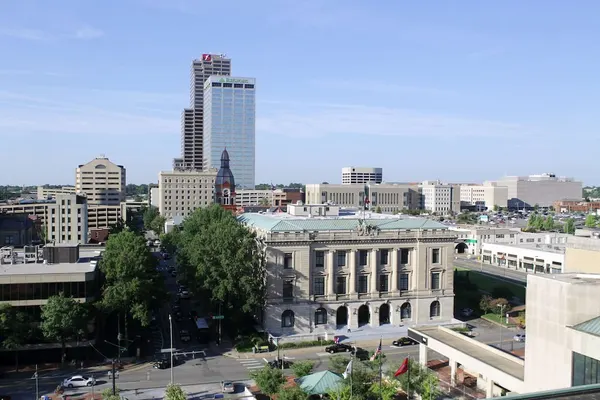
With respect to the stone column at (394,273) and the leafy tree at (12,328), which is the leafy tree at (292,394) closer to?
the leafy tree at (12,328)

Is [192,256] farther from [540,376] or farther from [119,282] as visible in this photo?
[540,376]

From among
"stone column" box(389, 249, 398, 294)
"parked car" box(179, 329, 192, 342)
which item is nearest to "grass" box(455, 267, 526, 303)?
"stone column" box(389, 249, 398, 294)

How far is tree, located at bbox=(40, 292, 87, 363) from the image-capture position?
59.2 meters

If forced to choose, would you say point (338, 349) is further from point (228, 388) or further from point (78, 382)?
point (78, 382)

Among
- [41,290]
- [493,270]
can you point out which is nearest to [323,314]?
[41,290]

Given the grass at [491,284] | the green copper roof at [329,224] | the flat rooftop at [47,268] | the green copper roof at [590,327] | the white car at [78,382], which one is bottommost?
the white car at [78,382]

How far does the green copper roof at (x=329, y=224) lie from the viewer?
7856cm

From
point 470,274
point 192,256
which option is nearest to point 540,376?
point 192,256

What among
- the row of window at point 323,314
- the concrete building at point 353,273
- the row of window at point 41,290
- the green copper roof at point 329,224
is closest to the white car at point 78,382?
the row of window at point 41,290

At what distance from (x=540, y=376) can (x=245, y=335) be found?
4054cm

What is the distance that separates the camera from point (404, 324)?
266ft

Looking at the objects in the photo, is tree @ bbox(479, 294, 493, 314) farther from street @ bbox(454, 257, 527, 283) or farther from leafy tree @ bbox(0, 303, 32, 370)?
leafy tree @ bbox(0, 303, 32, 370)

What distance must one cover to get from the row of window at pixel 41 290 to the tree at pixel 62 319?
1.70 m

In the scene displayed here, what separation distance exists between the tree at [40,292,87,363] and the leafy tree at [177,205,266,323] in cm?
1503
